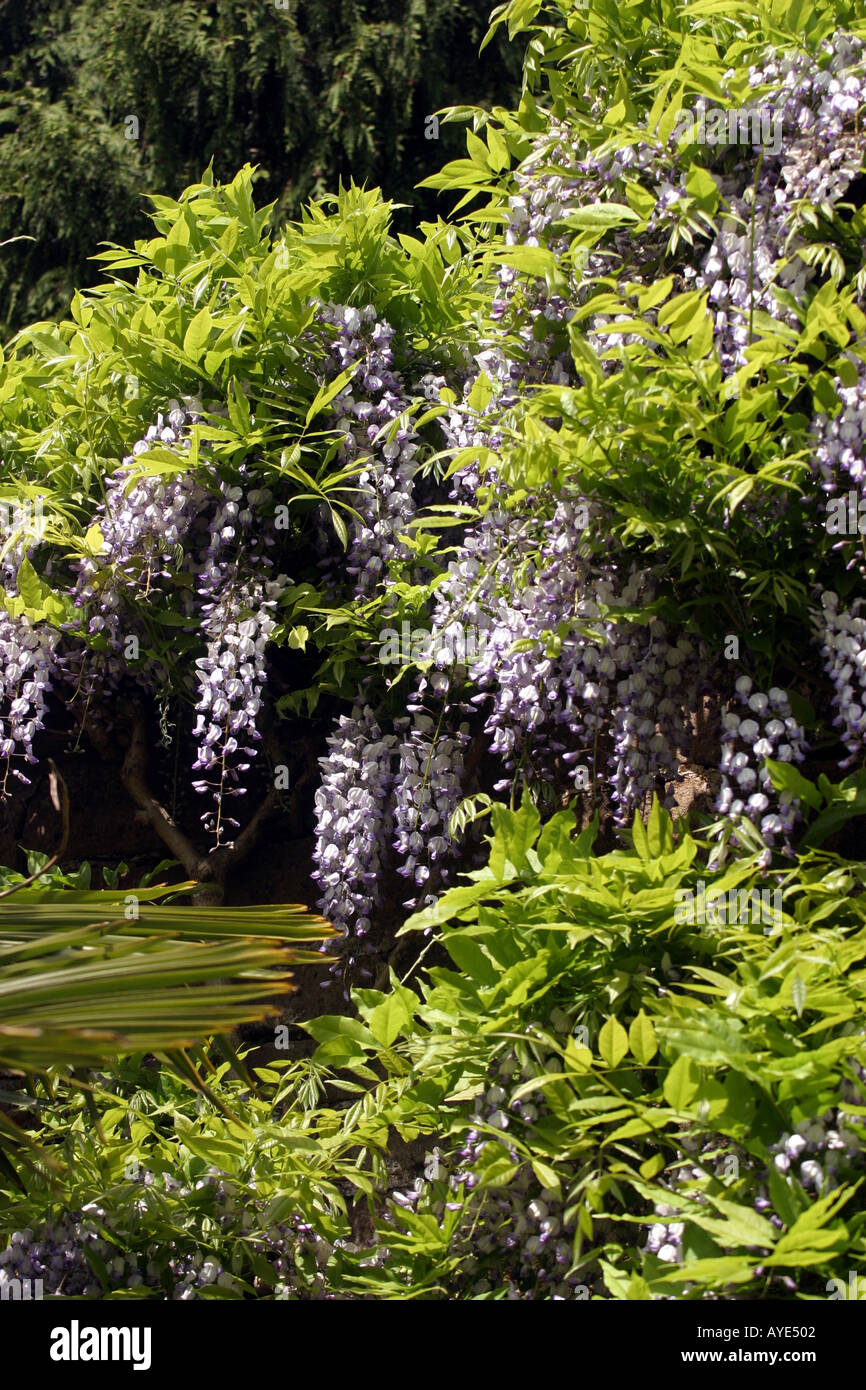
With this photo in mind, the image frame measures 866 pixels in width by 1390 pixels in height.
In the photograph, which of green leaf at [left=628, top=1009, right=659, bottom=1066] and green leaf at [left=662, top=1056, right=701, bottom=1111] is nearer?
green leaf at [left=662, top=1056, right=701, bottom=1111]

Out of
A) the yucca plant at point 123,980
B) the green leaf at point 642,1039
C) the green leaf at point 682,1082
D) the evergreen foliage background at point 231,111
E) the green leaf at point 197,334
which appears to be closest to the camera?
the yucca plant at point 123,980

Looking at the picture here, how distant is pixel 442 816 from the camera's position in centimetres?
277

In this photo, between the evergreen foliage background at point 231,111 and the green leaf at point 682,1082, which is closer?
the green leaf at point 682,1082


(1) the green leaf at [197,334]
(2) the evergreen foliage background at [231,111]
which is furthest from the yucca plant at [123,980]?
(2) the evergreen foliage background at [231,111]

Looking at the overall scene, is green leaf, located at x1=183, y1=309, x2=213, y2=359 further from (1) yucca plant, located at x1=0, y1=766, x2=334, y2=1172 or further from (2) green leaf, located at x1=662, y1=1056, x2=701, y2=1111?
(2) green leaf, located at x1=662, y1=1056, x2=701, y2=1111

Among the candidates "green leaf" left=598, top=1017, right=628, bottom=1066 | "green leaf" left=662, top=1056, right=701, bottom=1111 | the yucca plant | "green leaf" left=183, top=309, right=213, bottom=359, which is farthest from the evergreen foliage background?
"green leaf" left=662, top=1056, right=701, bottom=1111

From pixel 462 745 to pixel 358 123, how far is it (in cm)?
422

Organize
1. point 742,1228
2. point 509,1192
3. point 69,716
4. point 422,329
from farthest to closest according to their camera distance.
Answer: point 69,716 < point 422,329 < point 509,1192 < point 742,1228

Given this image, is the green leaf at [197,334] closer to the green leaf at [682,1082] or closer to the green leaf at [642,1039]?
the green leaf at [642,1039]

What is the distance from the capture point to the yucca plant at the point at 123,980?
1620mm

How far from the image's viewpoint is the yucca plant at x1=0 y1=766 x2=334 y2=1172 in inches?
63.8

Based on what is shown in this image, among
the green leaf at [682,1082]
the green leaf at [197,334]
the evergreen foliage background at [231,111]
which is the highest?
the evergreen foliage background at [231,111]
